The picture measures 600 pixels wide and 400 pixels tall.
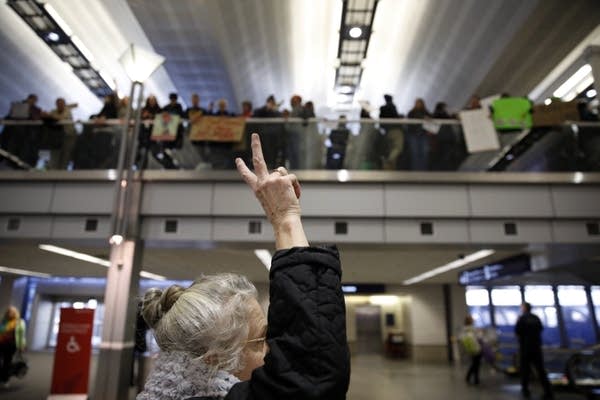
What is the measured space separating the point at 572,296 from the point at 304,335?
18.4m

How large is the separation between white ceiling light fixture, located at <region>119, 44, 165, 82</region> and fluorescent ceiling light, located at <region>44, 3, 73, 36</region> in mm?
3531

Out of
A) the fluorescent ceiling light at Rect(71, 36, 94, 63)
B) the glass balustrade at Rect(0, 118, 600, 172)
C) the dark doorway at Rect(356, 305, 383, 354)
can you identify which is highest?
the fluorescent ceiling light at Rect(71, 36, 94, 63)

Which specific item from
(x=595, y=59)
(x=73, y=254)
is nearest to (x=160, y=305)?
(x=595, y=59)

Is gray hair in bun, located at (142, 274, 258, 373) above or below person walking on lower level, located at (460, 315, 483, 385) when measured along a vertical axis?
above

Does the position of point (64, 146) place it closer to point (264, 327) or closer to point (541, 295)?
point (264, 327)

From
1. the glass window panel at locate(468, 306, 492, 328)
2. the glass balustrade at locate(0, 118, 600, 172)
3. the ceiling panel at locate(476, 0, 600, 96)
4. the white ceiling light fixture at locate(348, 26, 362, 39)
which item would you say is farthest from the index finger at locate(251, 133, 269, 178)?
the glass window panel at locate(468, 306, 492, 328)

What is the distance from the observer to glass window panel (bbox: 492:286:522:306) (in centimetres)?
1897

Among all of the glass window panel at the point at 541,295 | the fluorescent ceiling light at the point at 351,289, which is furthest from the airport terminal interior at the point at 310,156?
the fluorescent ceiling light at the point at 351,289

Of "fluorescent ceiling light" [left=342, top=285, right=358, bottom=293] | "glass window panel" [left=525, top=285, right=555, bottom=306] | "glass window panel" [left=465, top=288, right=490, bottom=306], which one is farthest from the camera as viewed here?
"fluorescent ceiling light" [left=342, top=285, right=358, bottom=293]

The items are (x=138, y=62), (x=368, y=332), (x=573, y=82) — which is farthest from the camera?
(x=368, y=332)

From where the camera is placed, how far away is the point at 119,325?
809cm

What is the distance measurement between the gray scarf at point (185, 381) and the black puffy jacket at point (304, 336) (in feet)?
0.20

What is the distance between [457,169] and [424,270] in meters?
7.85

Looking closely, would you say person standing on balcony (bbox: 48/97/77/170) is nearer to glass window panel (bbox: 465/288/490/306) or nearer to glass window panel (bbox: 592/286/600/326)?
glass window panel (bbox: 592/286/600/326)
